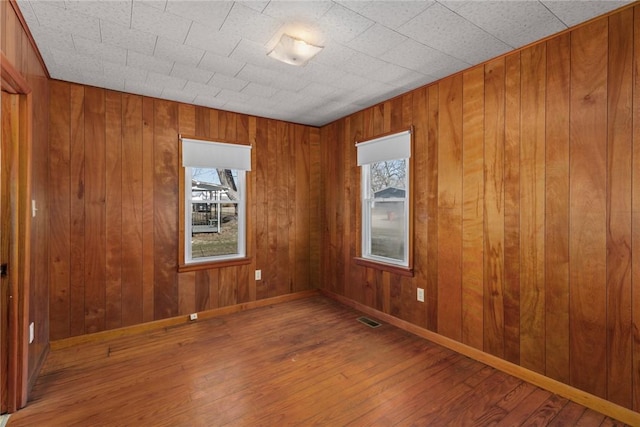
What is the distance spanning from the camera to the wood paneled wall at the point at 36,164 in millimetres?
1760

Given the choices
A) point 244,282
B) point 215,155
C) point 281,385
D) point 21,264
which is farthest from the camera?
point 244,282

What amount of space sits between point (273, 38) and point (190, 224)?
7.49 feet

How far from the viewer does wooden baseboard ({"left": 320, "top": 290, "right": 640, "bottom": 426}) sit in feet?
6.10

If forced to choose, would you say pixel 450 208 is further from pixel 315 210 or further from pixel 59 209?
pixel 59 209

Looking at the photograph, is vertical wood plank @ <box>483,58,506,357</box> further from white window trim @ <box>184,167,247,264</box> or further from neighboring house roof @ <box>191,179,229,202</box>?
neighboring house roof @ <box>191,179,229,202</box>

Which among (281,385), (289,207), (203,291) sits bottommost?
(281,385)

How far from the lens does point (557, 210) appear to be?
6.95 feet

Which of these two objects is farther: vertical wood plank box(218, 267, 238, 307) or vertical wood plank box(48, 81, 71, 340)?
vertical wood plank box(218, 267, 238, 307)

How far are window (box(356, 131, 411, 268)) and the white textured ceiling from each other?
0.64 metres

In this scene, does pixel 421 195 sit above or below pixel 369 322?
A: above

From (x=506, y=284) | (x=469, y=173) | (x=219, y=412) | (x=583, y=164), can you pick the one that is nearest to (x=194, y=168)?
(x=219, y=412)

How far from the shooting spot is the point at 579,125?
2.02 meters

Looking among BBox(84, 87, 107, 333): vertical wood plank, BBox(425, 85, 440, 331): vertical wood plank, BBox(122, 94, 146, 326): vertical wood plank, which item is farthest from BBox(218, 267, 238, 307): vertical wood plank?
BBox(425, 85, 440, 331): vertical wood plank

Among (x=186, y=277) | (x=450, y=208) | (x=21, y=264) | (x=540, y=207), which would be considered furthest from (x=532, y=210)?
(x=21, y=264)
